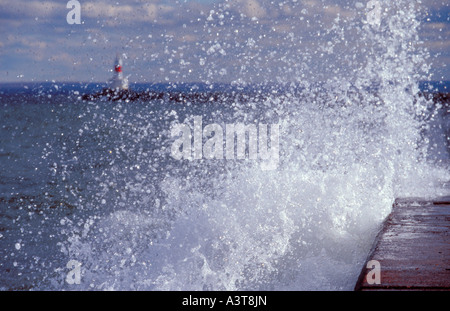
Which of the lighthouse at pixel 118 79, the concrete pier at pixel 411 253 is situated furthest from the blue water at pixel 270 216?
the lighthouse at pixel 118 79

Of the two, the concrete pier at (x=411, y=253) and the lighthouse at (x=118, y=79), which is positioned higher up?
the lighthouse at (x=118, y=79)

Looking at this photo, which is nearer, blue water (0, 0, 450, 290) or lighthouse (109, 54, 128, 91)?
blue water (0, 0, 450, 290)

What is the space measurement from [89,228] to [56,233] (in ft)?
1.67

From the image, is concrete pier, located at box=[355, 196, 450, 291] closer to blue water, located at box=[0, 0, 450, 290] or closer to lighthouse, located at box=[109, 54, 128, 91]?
blue water, located at box=[0, 0, 450, 290]

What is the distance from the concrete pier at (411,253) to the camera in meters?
2.52

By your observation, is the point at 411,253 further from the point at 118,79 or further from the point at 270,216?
the point at 118,79

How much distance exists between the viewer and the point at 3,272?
6211mm

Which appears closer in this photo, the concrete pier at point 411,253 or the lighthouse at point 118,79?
the concrete pier at point 411,253

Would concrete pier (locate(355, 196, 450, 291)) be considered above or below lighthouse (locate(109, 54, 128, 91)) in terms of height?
below

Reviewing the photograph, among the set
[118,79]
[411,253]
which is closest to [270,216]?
[411,253]

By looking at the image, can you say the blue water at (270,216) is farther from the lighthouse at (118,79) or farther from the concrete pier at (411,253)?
the lighthouse at (118,79)

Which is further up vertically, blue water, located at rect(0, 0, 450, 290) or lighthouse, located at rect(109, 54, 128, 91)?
lighthouse, located at rect(109, 54, 128, 91)

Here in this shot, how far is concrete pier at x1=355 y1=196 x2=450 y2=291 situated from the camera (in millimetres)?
2516

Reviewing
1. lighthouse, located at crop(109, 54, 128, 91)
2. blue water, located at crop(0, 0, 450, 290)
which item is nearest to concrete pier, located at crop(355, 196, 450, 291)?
blue water, located at crop(0, 0, 450, 290)
